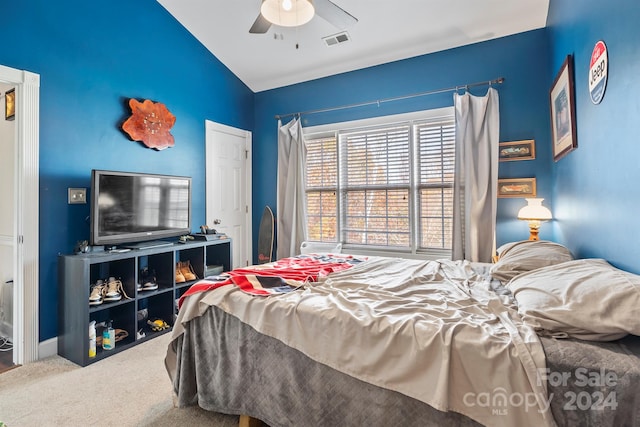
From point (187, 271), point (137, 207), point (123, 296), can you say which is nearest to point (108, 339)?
point (123, 296)

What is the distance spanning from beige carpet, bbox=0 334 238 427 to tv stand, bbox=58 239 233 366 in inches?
7.3

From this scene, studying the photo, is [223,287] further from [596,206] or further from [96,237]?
[596,206]

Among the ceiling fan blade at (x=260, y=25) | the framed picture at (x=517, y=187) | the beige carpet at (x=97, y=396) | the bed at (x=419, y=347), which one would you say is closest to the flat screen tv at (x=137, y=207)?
the beige carpet at (x=97, y=396)

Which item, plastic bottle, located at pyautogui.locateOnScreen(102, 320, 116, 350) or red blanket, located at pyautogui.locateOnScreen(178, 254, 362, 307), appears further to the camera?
plastic bottle, located at pyautogui.locateOnScreen(102, 320, 116, 350)

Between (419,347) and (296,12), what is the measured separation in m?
2.23

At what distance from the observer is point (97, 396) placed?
6.31 ft

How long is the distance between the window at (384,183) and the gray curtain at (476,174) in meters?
A: 0.22

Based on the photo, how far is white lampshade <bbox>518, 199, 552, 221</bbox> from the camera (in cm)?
264

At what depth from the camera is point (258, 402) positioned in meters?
1.49

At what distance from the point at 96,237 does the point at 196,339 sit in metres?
1.47

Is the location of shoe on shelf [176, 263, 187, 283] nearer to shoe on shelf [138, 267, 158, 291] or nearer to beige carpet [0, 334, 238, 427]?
shoe on shelf [138, 267, 158, 291]

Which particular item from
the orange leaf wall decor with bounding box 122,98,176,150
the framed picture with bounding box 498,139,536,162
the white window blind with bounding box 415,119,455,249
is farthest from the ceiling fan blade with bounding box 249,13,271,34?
the framed picture with bounding box 498,139,536,162

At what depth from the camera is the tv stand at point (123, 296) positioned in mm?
2336

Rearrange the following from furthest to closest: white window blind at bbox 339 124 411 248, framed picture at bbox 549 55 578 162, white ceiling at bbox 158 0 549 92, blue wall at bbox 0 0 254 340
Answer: white window blind at bbox 339 124 411 248
white ceiling at bbox 158 0 549 92
blue wall at bbox 0 0 254 340
framed picture at bbox 549 55 578 162
